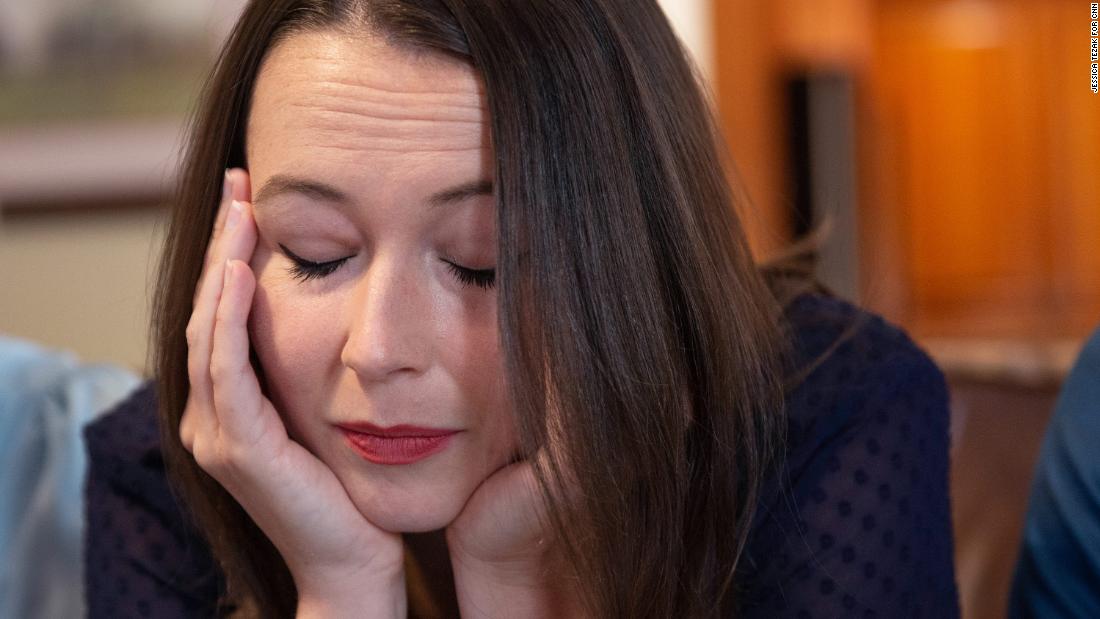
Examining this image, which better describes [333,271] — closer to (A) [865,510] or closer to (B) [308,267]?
(B) [308,267]

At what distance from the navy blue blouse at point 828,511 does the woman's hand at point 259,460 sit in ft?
0.57

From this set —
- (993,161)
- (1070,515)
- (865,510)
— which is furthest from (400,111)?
(993,161)

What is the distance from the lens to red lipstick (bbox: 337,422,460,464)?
80cm

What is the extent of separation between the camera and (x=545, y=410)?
0.77m

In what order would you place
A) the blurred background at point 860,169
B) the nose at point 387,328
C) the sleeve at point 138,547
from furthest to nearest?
the blurred background at point 860,169 → the sleeve at point 138,547 → the nose at point 387,328

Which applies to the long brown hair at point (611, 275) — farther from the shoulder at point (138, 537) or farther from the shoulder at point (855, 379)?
the shoulder at point (138, 537)

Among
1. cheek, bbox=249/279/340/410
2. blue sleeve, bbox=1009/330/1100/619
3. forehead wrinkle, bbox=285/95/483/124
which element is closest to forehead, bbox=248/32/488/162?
forehead wrinkle, bbox=285/95/483/124

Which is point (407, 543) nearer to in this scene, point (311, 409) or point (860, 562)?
point (311, 409)

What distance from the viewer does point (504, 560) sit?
89cm

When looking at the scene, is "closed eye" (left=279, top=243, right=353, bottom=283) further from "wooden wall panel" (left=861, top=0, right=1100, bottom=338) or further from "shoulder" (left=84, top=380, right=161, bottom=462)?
"wooden wall panel" (left=861, top=0, right=1100, bottom=338)

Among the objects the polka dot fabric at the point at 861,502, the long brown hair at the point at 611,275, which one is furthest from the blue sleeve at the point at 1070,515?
the long brown hair at the point at 611,275

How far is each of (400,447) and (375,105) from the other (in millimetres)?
247

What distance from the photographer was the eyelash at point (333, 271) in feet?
2.56

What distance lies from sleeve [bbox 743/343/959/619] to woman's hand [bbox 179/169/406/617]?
1.03 ft
